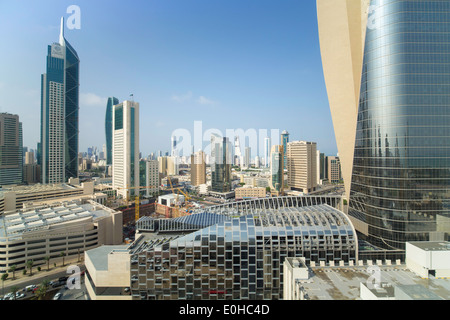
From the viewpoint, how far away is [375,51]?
8562mm

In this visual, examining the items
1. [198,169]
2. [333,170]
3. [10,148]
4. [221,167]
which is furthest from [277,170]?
[10,148]

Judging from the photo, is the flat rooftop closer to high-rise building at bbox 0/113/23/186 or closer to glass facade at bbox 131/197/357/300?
glass facade at bbox 131/197/357/300

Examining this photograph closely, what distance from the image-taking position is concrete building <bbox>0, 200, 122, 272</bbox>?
1055 centimetres

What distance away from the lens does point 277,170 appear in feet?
97.6

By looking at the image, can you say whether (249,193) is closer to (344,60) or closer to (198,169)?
(198,169)

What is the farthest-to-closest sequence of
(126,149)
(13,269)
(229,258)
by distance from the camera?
(126,149), (13,269), (229,258)

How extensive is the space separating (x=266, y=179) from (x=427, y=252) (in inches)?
1148

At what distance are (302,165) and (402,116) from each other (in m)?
22.7

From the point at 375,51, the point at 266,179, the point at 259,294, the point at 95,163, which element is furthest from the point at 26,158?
the point at 375,51

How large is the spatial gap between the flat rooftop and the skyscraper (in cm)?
3153

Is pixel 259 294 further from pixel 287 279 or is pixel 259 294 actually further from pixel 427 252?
pixel 427 252

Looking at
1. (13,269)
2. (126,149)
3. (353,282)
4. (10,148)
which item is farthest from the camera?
(126,149)

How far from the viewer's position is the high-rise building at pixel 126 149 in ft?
77.8
